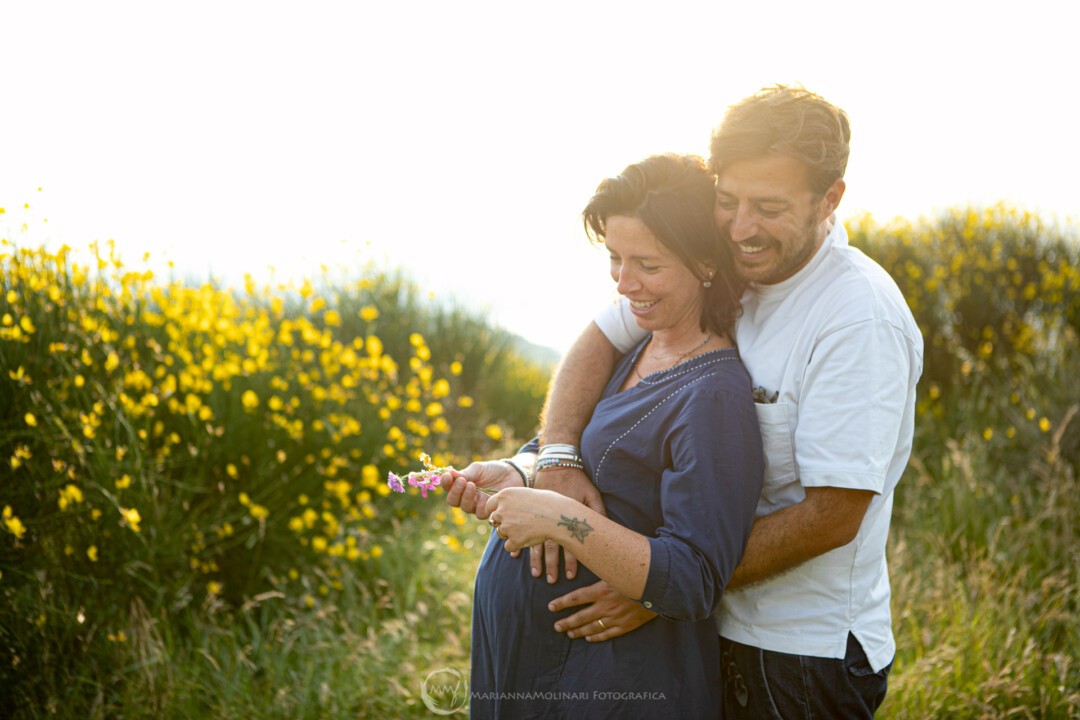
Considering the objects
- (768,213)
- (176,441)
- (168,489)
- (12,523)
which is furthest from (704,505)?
(168,489)

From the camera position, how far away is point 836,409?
205 centimetres

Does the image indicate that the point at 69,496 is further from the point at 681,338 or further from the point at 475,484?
the point at 681,338

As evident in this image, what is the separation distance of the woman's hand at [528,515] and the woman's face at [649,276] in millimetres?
542

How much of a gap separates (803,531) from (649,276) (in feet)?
2.27

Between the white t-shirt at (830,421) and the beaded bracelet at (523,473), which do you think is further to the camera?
the beaded bracelet at (523,473)

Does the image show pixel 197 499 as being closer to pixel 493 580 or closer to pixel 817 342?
pixel 493 580

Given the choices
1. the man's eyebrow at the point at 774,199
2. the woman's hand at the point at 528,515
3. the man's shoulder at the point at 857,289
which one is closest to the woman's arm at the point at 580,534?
the woman's hand at the point at 528,515

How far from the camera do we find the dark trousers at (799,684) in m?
2.18

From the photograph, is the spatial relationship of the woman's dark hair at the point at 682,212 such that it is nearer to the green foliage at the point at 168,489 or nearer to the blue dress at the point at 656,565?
the blue dress at the point at 656,565

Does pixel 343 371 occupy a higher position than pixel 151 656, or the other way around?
pixel 343 371

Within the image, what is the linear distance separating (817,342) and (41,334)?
3.20m

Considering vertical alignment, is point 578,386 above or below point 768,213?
below

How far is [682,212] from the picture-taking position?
2203 millimetres

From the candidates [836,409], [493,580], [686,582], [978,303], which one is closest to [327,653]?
[493,580]
